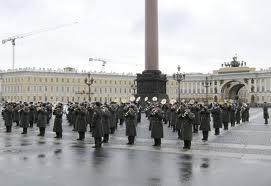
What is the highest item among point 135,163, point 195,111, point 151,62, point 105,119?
point 151,62

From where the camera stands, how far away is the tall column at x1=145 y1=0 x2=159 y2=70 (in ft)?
121

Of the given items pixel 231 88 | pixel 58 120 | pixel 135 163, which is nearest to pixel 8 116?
pixel 58 120

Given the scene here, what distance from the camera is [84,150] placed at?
1431cm

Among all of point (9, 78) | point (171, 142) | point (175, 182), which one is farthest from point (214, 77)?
point (175, 182)

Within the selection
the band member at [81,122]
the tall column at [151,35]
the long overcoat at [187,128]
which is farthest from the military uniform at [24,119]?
the tall column at [151,35]

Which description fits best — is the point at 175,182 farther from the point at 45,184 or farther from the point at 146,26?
the point at 146,26

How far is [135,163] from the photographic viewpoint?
11609 millimetres

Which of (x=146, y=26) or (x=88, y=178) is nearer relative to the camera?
(x=88, y=178)

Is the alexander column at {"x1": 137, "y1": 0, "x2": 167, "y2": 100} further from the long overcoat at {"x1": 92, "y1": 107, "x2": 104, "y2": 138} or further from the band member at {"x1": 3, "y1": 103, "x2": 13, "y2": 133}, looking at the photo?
the long overcoat at {"x1": 92, "y1": 107, "x2": 104, "y2": 138}

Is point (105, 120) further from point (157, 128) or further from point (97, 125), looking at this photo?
point (157, 128)

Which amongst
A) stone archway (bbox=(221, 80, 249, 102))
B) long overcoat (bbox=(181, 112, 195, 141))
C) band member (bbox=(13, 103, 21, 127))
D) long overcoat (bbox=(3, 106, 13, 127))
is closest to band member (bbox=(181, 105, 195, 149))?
long overcoat (bbox=(181, 112, 195, 141))

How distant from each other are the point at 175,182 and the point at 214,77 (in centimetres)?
11227

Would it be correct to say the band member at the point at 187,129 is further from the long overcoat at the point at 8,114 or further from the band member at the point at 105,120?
the long overcoat at the point at 8,114

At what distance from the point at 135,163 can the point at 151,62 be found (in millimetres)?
26969
